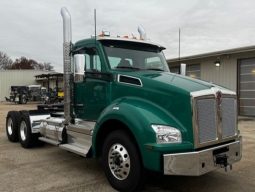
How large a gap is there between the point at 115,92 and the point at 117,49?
35.0 inches

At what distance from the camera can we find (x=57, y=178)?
550 cm

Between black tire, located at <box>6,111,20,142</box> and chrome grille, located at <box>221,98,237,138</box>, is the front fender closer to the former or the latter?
chrome grille, located at <box>221,98,237,138</box>

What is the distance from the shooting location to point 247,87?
1744 centimetres

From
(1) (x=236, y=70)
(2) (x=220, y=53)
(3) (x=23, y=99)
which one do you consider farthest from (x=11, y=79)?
(1) (x=236, y=70)

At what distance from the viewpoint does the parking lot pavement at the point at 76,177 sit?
16.5 feet

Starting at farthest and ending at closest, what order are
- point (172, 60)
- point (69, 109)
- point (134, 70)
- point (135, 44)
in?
point (172, 60) → point (69, 109) → point (135, 44) → point (134, 70)

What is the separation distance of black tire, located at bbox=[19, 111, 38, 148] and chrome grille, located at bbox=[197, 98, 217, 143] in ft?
16.8

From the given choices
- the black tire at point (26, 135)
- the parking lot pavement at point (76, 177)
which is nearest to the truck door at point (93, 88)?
the parking lot pavement at point (76, 177)

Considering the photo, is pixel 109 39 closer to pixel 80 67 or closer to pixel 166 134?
pixel 80 67

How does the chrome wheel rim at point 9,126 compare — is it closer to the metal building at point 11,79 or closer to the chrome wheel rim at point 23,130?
the chrome wheel rim at point 23,130

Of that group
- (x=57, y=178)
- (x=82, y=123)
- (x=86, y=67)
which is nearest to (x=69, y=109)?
(x=82, y=123)

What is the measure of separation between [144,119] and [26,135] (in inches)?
190

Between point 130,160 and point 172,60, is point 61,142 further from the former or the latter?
point 172,60

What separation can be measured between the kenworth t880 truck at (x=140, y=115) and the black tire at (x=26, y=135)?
1913 millimetres
